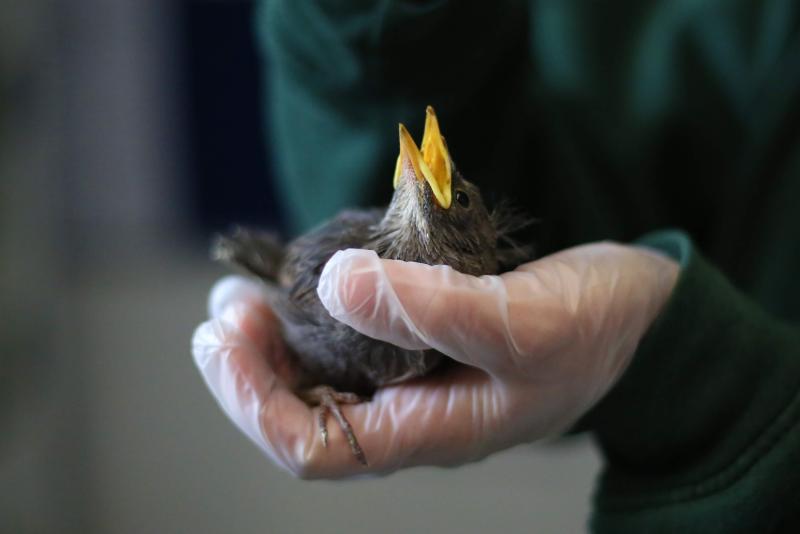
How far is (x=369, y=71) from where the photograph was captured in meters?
1.01

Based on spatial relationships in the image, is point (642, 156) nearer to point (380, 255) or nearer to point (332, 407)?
point (380, 255)

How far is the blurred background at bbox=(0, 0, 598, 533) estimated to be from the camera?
7.42ft

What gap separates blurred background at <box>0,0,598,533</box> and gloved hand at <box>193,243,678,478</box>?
154 cm

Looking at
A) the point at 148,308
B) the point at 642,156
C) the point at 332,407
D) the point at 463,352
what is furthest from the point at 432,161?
the point at 148,308

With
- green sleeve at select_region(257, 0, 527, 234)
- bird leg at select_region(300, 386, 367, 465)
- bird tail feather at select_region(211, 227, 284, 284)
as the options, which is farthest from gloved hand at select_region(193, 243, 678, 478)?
green sleeve at select_region(257, 0, 527, 234)

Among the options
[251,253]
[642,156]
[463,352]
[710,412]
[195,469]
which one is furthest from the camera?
[195,469]

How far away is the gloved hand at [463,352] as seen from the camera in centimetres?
73

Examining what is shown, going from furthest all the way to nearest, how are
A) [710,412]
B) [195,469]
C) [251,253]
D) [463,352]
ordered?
[195,469]
[251,253]
[710,412]
[463,352]

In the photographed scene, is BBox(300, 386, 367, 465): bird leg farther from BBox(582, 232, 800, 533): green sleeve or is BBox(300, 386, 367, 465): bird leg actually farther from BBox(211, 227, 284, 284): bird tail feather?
BBox(582, 232, 800, 533): green sleeve

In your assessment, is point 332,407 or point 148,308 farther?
point 148,308

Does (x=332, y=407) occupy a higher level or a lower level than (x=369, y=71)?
lower

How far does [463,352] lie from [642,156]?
26.7 inches

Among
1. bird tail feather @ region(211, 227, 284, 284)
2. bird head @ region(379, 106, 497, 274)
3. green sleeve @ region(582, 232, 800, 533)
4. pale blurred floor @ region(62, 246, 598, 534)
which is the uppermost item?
bird head @ region(379, 106, 497, 274)

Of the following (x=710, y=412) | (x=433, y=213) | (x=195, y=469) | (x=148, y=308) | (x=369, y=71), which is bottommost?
(x=195, y=469)
